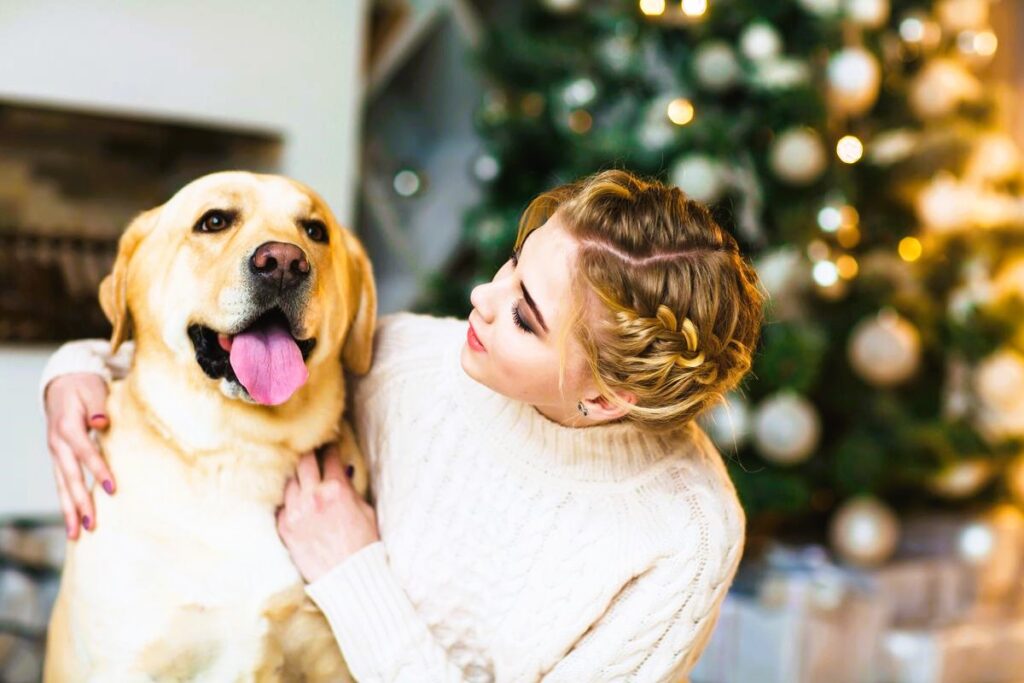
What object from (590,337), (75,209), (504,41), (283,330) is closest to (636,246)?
(590,337)

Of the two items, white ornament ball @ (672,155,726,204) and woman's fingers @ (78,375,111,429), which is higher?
white ornament ball @ (672,155,726,204)

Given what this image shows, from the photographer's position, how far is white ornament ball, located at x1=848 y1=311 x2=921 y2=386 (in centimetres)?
252

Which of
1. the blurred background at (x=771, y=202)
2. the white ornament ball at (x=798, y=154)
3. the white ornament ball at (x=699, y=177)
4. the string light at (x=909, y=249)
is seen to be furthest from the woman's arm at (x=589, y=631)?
the string light at (x=909, y=249)

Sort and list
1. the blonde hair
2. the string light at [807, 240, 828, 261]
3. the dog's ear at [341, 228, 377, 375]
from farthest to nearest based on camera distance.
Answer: the string light at [807, 240, 828, 261], the dog's ear at [341, 228, 377, 375], the blonde hair

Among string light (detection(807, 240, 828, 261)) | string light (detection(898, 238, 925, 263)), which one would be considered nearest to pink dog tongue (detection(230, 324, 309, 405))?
string light (detection(807, 240, 828, 261))

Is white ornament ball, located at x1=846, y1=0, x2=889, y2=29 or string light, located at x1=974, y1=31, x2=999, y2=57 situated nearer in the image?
white ornament ball, located at x1=846, y1=0, x2=889, y2=29

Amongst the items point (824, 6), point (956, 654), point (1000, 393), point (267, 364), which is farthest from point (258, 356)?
point (956, 654)

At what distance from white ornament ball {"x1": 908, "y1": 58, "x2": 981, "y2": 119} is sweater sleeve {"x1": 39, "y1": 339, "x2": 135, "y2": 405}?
2181mm

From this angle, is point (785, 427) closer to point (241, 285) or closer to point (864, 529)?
point (864, 529)

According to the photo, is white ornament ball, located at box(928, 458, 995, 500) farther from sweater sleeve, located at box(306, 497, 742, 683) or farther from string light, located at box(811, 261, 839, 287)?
sweater sleeve, located at box(306, 497, 742, 683)

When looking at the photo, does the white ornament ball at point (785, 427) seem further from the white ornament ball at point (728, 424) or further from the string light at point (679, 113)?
the string light at point (679, 113)

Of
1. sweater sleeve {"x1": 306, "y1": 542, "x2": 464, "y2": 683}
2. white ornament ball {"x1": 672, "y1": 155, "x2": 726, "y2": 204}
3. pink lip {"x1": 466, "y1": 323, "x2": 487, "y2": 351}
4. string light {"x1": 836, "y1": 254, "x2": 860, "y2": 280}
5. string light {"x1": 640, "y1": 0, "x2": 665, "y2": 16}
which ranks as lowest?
sweater sleeve {"x1": 306, "y1": 542, "x2": 464, "y2": 683}

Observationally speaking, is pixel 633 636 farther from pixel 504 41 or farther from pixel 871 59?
pixel 504 41

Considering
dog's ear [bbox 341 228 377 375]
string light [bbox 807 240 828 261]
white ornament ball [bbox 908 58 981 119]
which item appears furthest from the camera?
white ornament ball [bbox 908 58 981 119]
